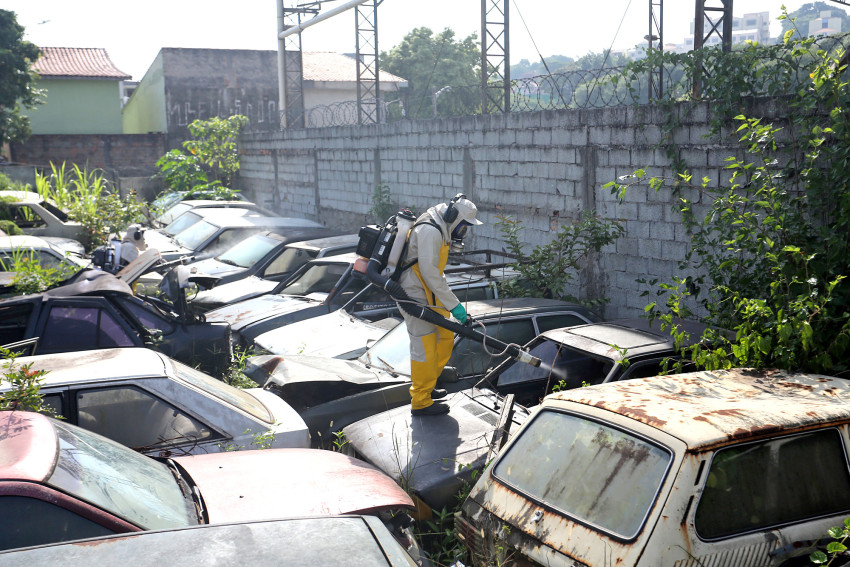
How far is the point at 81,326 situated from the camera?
6.21m

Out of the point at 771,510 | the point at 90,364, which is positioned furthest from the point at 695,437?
the point at 90,364

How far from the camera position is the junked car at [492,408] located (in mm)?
4402

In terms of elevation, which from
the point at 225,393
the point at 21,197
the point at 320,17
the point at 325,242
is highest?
the point at 320,17

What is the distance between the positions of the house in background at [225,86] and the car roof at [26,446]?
28057 mm

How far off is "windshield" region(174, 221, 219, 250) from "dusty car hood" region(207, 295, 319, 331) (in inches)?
147

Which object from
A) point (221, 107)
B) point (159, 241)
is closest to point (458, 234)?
point (159, 241)

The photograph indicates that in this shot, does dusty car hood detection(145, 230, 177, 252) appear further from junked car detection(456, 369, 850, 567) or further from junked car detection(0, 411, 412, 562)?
junked car detection(456, 369, 850, 567)

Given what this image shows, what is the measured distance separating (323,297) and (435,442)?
4.03 m

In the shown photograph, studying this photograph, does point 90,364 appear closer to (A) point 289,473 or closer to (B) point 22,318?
(A) point 289,473

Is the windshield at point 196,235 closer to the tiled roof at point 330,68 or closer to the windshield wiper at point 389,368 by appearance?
the windshield wiper at point 389,368

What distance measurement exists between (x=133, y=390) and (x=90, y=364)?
1.43 ft

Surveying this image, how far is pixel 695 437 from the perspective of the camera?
3014 millimetres

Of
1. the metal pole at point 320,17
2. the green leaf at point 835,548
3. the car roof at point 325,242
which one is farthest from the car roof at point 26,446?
the metal pole at point 320,17

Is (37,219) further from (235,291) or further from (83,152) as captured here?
(83,152)
